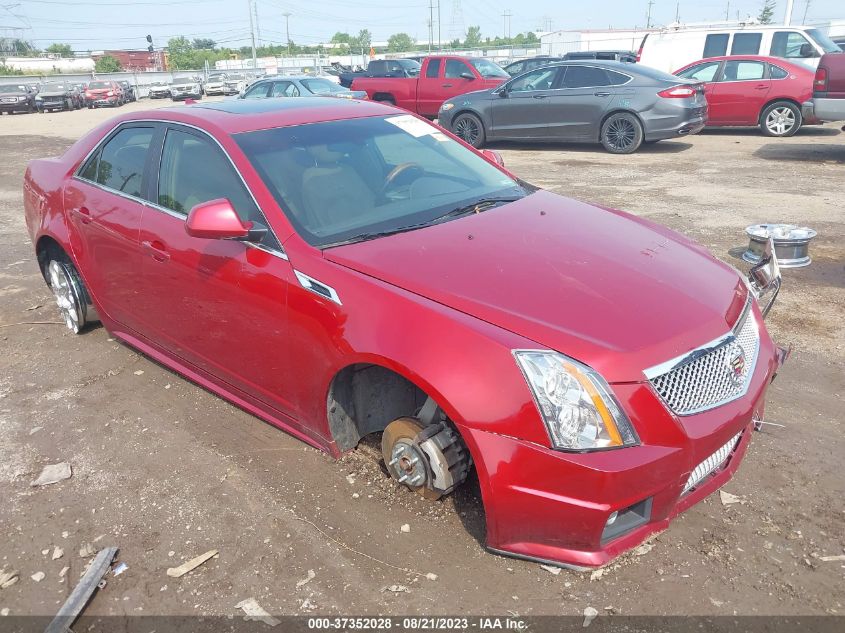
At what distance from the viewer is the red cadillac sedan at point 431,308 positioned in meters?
2.41

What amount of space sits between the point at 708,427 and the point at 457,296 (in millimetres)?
1004

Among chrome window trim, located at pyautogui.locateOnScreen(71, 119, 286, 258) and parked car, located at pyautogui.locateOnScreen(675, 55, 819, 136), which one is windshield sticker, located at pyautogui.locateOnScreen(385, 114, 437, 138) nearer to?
chrome window trim, located at pyautogui.locateOnScreen(71, 119, 286, 258)

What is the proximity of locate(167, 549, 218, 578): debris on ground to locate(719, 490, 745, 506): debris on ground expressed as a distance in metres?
2.15

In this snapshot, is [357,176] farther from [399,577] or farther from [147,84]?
[147,84]

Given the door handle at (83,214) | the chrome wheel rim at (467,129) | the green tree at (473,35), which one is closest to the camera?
the door handle at (83,214)

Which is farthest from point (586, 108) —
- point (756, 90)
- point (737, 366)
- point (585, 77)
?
point (737, 366)

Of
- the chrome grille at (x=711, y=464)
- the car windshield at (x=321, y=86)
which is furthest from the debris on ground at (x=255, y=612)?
the car windshield at (x=321, y=86)

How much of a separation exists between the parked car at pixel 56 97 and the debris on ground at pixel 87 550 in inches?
1316

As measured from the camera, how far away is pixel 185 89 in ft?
129

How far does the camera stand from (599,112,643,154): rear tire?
12.2 meters

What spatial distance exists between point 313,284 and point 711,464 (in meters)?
1.71

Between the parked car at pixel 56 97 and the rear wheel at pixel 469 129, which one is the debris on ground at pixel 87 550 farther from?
the parked car at pixel 56 97

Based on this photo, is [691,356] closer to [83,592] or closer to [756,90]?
[83,592]

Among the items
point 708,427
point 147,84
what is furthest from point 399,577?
point 147,84
